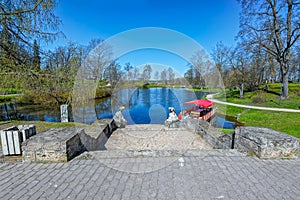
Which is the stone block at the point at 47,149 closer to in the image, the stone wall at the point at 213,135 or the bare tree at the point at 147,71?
the stone wall at the point at 213,135

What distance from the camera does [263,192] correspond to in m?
2.28

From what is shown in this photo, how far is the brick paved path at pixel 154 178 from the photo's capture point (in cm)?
225

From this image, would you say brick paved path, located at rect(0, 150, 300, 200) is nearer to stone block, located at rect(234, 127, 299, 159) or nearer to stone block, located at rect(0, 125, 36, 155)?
stone block, located at rect(234, 127, 299, 159)

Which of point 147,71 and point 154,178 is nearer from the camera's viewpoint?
point 154,178

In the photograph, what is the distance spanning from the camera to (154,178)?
265cm

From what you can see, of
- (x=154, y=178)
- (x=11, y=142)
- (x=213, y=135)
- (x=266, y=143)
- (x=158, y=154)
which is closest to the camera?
(x=154, y=178)

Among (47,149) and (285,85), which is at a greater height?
(285,85)

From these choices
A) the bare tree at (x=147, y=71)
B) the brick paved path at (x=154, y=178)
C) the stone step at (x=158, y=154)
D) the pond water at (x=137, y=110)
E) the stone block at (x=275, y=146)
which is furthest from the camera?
the pond water at (x=137, y=110)

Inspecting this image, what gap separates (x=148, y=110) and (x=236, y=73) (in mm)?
17209

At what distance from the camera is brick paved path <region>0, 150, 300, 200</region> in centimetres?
225

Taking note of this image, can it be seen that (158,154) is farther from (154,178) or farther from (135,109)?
(135,109)

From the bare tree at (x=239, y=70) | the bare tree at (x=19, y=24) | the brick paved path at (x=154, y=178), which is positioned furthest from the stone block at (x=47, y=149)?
the bare tree at (x=239, y=70)

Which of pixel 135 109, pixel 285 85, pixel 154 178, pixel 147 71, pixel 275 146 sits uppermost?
pixel 147 71

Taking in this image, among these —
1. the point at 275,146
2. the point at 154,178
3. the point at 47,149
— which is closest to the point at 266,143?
the point at 275,146
